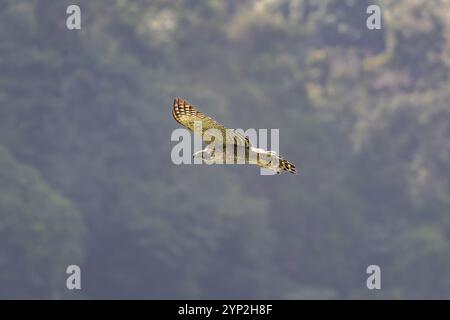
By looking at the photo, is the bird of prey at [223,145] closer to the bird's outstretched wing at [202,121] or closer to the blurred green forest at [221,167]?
the bird's outstretched wing at [202,121]

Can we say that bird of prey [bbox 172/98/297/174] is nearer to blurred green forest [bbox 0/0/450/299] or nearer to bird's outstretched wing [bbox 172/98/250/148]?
bird's outstretched wing [bbox 172/98/250/148]

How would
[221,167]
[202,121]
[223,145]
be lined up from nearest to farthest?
[223,145]
[202,121]
[221,167]

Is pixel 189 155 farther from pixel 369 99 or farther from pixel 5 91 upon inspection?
pixel 369 99

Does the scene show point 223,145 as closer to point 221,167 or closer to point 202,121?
point 202,121

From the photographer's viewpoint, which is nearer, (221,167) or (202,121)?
(202,121)

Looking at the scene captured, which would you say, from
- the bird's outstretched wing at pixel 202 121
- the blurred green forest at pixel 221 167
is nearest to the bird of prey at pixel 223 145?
the bird's outstretched wing at pixel 202 121

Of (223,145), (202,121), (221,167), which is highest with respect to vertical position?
(221,167)

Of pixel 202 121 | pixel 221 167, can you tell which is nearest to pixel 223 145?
pixel 202 121
